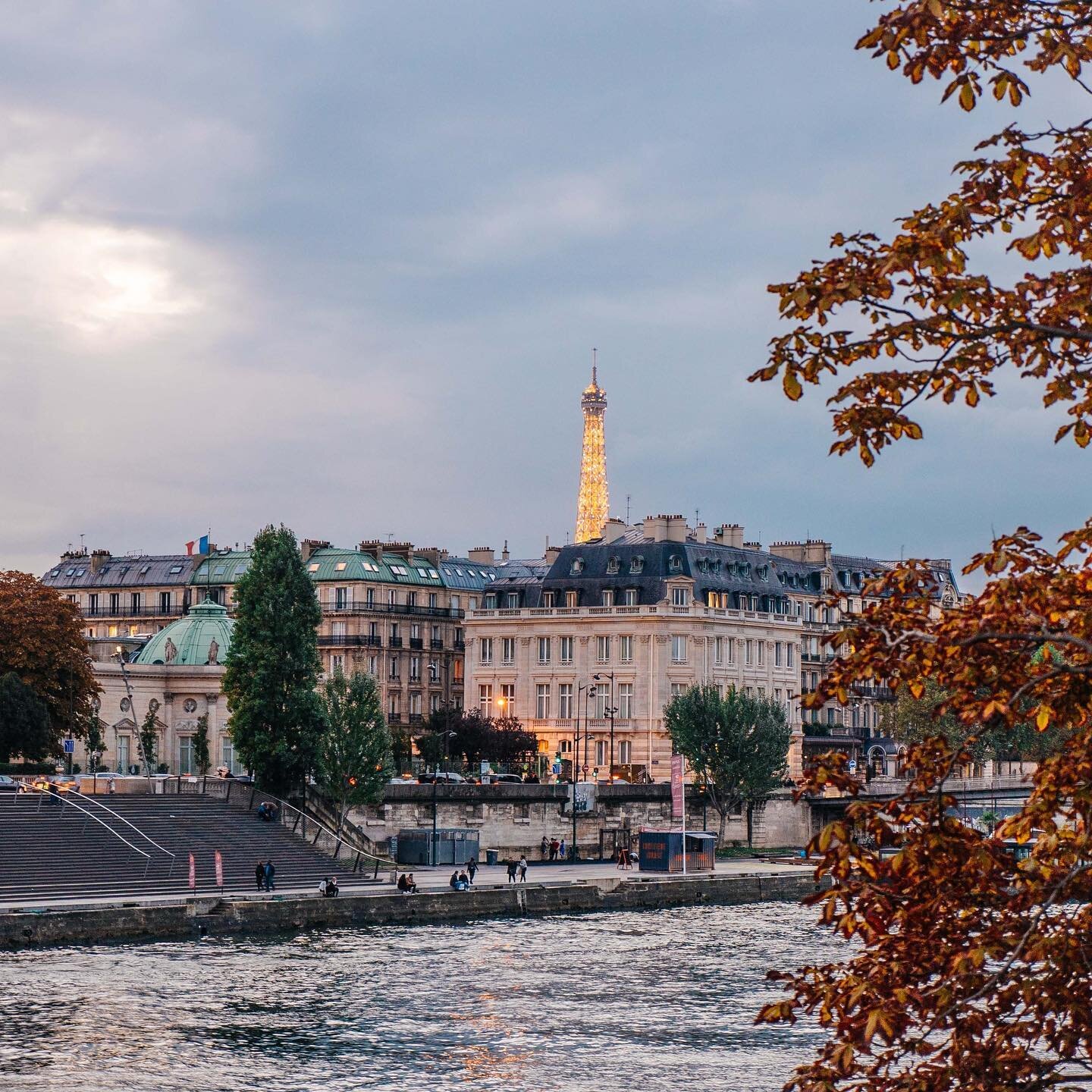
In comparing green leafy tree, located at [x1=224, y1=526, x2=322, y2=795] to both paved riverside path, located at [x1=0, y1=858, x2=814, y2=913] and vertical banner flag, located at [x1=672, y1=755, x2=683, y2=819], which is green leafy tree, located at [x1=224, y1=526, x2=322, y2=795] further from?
vertical banner flag, located at [x1=672, y1=755, x2=683, y2=819]

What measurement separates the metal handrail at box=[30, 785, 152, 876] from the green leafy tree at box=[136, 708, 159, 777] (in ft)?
103

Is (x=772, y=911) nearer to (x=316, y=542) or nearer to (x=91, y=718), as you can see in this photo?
(x=91, y=718)

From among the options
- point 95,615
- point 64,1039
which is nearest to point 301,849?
point 64,1039

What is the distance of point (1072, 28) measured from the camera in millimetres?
13867

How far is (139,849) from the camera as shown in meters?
83.0

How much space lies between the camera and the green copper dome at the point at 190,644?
130875 mm

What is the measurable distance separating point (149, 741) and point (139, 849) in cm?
4044

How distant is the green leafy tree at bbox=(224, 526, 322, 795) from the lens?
316ft

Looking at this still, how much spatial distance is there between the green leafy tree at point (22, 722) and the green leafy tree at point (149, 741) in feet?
54.3

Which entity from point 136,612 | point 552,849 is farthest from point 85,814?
point 136,612

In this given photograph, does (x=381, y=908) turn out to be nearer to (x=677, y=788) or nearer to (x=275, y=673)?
(x=275, y=673)

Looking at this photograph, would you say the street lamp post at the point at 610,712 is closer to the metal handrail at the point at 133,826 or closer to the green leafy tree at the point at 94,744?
the green leafy tree at the point at 94,744

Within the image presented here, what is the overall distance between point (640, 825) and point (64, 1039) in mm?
71710

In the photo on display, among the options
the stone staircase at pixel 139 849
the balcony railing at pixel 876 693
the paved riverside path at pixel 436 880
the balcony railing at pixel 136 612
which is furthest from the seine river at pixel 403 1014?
the balcony railing at pixel 136 612
